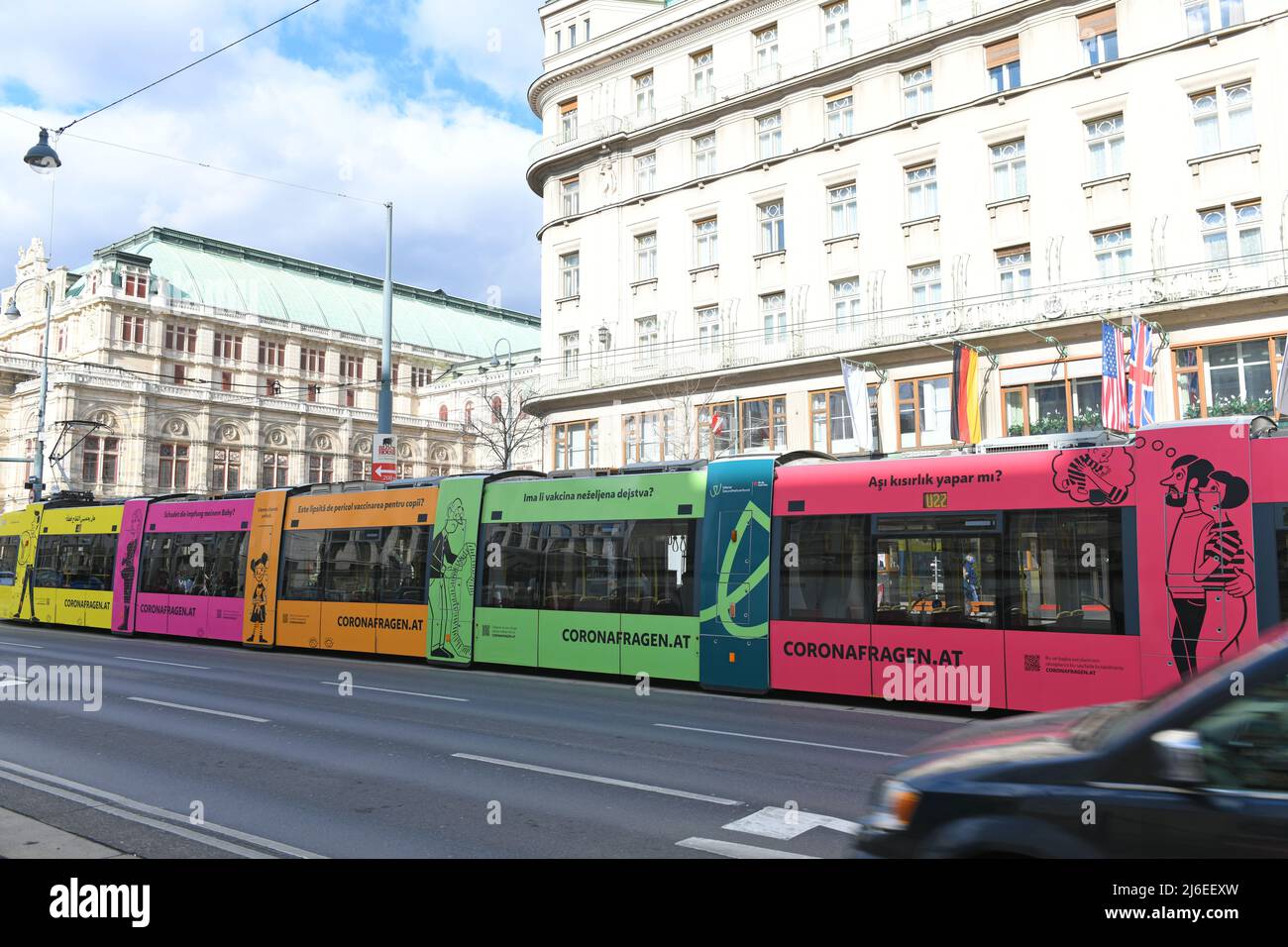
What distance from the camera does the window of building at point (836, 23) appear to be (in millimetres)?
31455

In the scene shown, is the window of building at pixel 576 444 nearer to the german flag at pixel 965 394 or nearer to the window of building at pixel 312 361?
the german flag at pixel 965 394

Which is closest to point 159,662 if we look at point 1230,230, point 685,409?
point 685,409

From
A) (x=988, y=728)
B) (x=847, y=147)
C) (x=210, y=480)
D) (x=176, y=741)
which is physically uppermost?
(x=847, y=147)

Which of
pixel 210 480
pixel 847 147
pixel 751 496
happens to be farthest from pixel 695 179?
pixel 210 480

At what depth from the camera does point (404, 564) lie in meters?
18.8

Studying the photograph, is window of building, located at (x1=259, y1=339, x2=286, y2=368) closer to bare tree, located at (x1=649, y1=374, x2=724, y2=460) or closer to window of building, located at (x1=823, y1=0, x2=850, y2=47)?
bare tree, located at (x1=649, y1=374, x2=724, y2=460)

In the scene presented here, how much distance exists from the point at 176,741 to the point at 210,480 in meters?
76.3

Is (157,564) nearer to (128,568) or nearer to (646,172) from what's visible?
(128,568)

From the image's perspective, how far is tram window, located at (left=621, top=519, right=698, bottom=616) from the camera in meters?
15.0

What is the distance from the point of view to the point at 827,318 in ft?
99.3

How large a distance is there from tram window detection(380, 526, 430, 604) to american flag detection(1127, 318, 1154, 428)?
1620 cm

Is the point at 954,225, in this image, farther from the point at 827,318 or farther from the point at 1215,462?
the point at 1215,462

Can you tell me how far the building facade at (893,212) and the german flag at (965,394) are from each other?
2.28 ft

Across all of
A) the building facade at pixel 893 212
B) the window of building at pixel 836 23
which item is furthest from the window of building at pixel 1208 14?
the window of building at pixel 836 23
